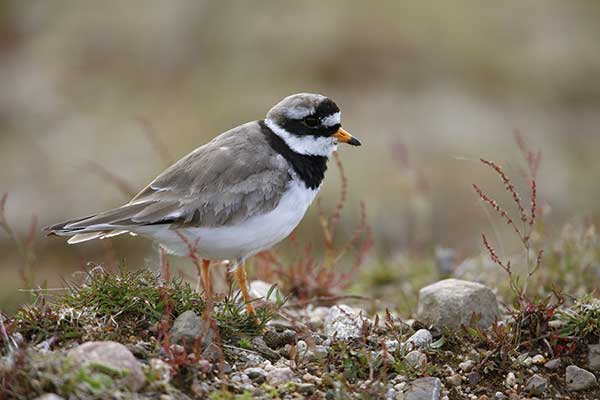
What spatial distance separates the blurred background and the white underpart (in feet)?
21.2

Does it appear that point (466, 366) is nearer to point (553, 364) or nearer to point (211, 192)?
point (553, 364)

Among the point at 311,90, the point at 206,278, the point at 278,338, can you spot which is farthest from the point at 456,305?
the point at 311,90

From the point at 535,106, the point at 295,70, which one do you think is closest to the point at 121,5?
the point at 295,70

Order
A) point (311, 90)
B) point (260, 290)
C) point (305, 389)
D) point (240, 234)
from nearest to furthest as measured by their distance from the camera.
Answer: point (305, 389), point (240, 234), point (260, 290), point (311, 90)

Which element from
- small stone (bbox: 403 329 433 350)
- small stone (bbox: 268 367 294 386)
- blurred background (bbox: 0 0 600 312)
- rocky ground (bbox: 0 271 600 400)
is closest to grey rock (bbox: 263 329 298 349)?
rocky ground (bbox: 0 271 600 400)

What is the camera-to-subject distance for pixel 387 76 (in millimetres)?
16344

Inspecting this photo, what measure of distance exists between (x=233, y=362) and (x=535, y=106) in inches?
493

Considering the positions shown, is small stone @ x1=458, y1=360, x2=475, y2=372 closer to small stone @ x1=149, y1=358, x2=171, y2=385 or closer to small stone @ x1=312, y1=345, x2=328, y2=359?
small stone @ x1=312, y1=345, x2=328, y2=359

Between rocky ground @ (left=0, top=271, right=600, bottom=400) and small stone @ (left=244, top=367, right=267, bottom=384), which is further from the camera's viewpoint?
small stone @ (left=244, top=367, right=267, bottom=384)

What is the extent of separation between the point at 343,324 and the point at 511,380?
44.5 inches

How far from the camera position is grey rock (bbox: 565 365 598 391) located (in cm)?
488

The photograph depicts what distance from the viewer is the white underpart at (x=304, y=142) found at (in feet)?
19.2

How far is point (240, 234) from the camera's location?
538 cm

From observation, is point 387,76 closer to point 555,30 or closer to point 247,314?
point 555,30
